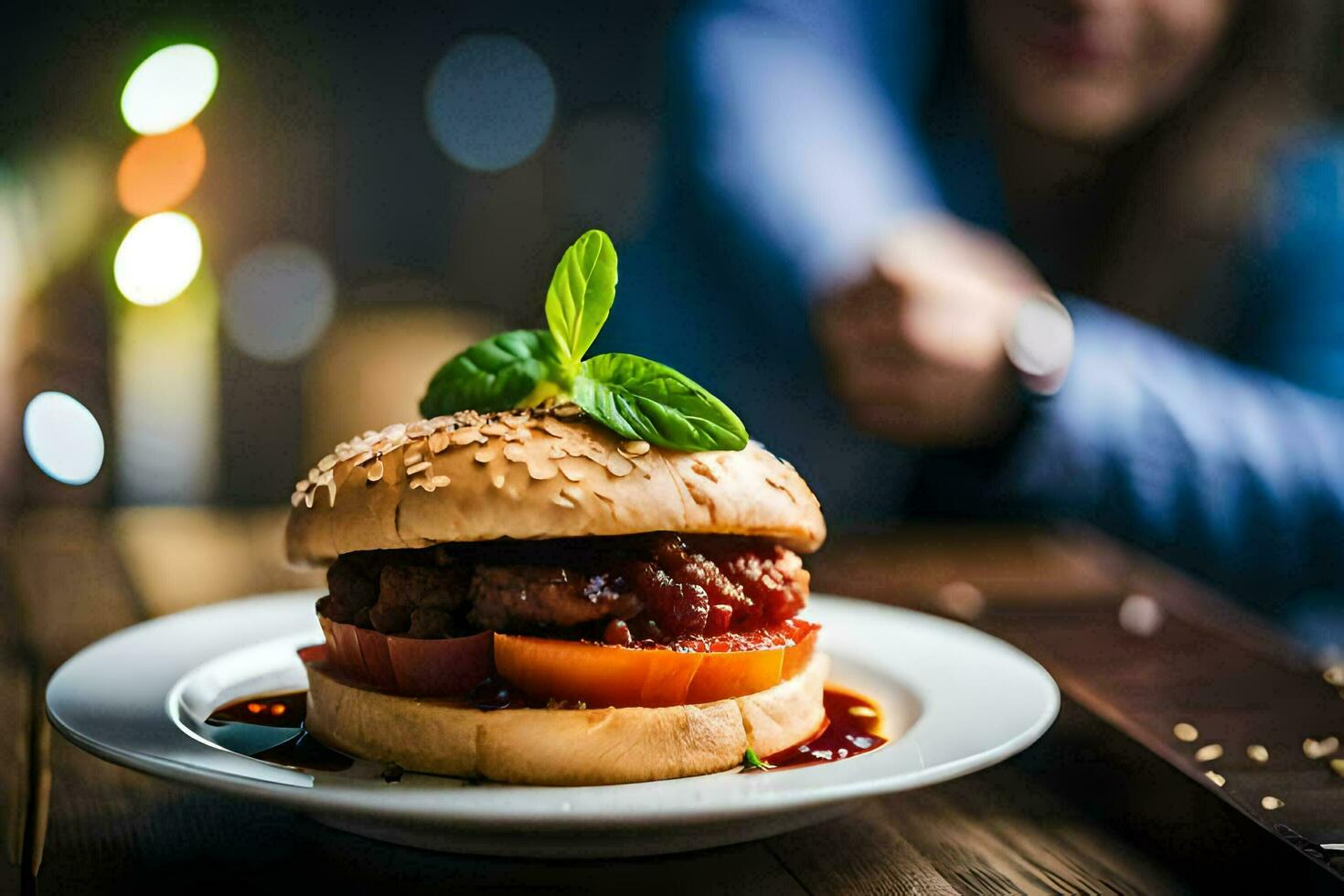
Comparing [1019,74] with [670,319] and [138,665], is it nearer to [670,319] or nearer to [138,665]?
[670,319]

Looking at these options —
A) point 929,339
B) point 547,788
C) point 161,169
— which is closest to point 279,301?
point 161,169

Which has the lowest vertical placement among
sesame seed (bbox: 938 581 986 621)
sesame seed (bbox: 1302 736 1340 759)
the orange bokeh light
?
sesame seed (bbox: 938 581 986 621)

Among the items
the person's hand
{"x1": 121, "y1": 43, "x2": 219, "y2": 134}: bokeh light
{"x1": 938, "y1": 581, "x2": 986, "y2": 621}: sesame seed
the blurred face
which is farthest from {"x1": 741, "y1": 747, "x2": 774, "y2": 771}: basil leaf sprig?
{"x1": 121, "y1": 43, "x2": 219, "y2": 134}: bokeh light

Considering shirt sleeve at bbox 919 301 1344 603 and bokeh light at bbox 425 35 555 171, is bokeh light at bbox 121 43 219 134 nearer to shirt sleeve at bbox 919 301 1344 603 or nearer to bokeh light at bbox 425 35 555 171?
bokeh light at bbox 425 35 555 171

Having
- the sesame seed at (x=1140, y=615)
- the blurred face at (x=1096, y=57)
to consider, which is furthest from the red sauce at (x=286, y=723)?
the blurred face at (x=1096, y=57)

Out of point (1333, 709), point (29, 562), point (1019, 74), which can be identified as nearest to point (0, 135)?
point (29, 562)

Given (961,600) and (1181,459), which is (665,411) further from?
(1181,459)
